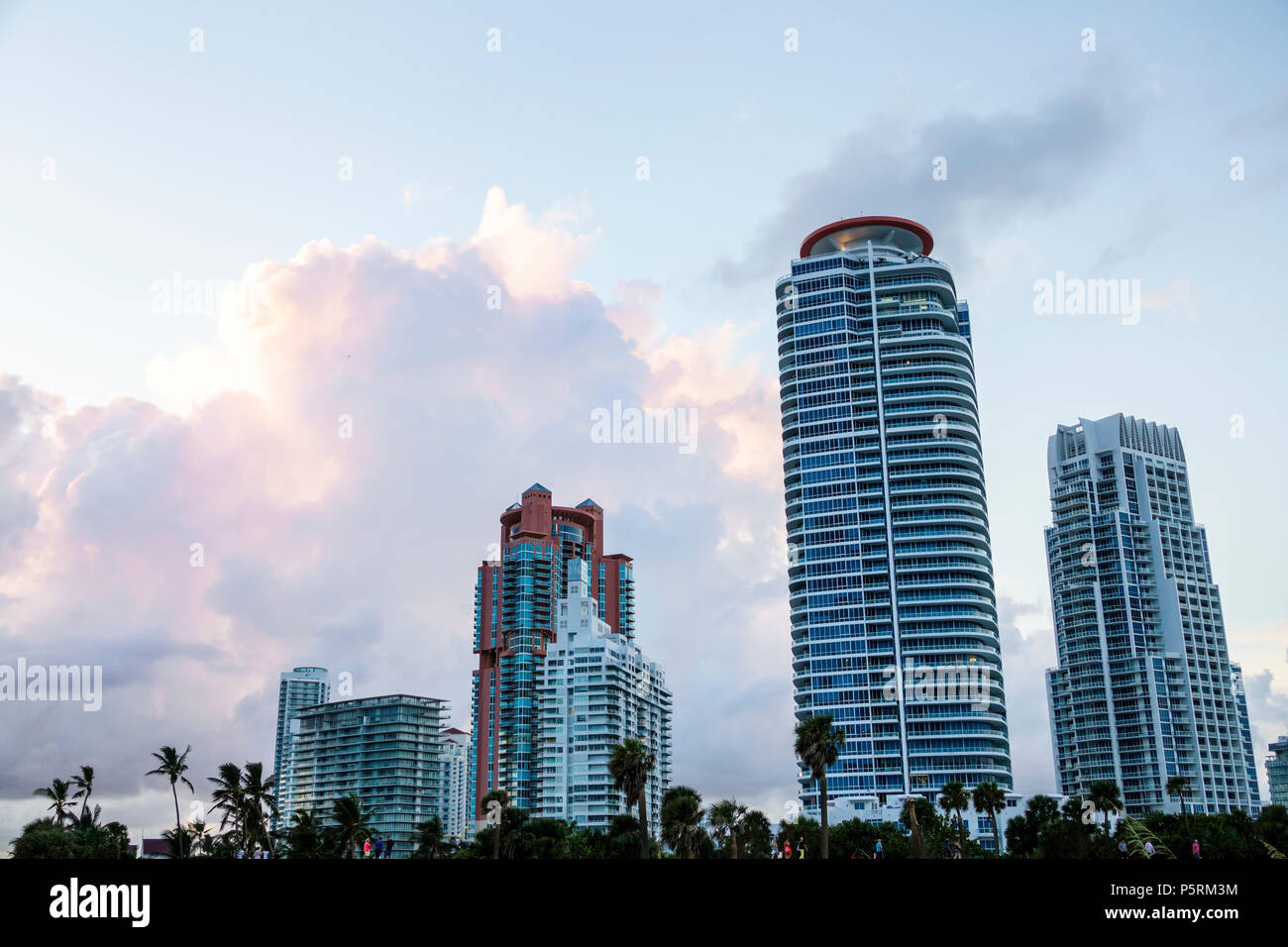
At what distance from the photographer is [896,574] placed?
607 feet

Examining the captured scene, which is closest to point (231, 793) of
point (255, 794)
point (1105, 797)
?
point (255, 794)

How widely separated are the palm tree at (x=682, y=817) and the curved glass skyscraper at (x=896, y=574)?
68.8 metres

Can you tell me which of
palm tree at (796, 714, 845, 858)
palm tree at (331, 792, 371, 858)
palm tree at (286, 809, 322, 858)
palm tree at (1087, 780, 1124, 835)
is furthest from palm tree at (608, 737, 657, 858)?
palm tree at (1087, 780, 1124, 835)

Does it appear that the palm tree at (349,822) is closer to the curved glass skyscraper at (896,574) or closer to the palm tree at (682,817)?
the palm tree at (682,817)

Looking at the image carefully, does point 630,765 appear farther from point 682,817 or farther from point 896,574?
point 896,574

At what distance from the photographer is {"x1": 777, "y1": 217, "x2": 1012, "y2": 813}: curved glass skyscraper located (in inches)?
6973

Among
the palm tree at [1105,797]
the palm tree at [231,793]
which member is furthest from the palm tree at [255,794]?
the palm tree at [1105,797]

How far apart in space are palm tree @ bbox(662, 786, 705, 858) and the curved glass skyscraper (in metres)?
68.8

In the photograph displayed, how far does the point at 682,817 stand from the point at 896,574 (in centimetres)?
8531

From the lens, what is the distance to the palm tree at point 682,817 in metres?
111
